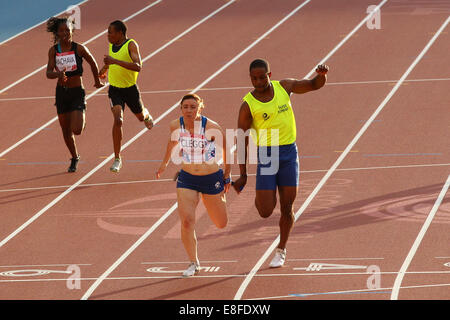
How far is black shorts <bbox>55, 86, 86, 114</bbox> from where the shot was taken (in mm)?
13062

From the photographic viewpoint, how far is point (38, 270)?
9625mm

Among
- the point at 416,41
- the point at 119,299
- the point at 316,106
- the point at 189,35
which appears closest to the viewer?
the point at 119,299

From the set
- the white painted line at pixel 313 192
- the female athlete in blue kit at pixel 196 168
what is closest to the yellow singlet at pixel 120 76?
the white painted line at pixel 313 192

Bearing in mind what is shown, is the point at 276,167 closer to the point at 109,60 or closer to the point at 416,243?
the point at 416,243

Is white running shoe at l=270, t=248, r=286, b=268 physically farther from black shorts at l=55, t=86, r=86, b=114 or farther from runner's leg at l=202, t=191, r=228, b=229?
black shorts at l=55, t=86, r=86, b=114

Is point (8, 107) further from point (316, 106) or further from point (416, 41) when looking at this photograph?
point (416, 41)

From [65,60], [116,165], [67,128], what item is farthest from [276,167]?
[67,128]

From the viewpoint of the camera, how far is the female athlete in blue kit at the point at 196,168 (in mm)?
8812

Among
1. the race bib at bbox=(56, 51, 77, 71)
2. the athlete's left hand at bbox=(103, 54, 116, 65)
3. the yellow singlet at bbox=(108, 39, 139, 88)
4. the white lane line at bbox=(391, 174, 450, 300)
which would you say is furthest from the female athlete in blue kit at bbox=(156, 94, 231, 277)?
the race bib at bbox=(56, 51, 77, 71)

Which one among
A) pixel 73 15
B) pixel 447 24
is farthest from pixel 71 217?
pixel 73 15

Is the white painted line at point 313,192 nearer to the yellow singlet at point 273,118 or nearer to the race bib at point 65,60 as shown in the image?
the yellow singlet at point 273,118

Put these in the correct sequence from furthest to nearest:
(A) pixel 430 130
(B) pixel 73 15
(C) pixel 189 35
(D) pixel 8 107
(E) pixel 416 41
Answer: (B) pixel 73 15 → (C) pixel 189 35 → (E) pixel 416 41 → (D) pixel 8 107 → (A) pixel 430 130

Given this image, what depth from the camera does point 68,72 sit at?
13.0 m

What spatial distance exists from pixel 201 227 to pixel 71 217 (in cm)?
170
